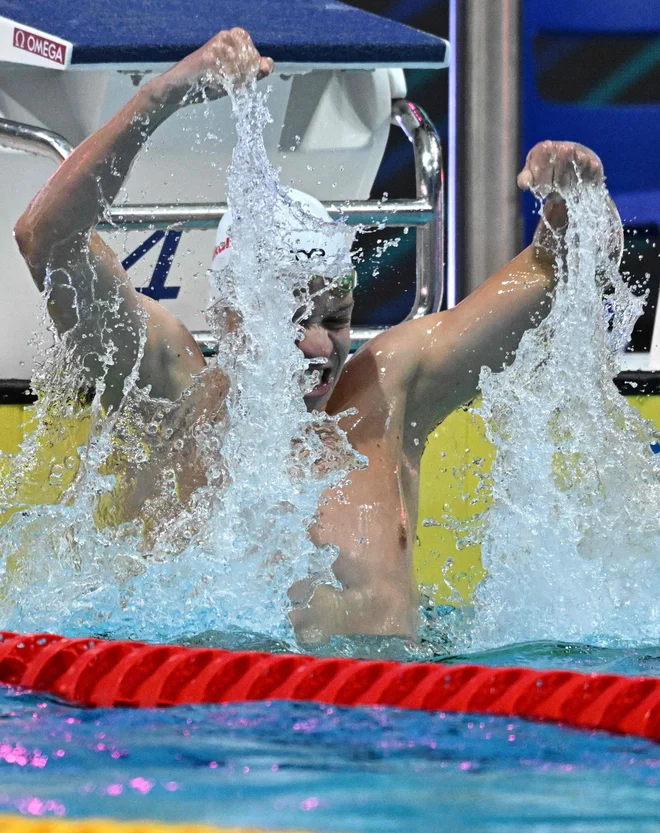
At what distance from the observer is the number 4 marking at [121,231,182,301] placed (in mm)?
2998

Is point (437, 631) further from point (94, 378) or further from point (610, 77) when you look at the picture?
point (610, 77)

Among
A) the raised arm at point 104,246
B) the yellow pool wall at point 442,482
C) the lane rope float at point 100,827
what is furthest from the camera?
the yellow pool wall at point 442,482

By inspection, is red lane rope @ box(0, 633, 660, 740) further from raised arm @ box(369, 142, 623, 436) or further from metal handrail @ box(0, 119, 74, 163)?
metal handrail @ box(0, 119, 74, 163)

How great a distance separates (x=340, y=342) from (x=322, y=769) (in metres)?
1.05

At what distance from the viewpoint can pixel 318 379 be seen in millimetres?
2080

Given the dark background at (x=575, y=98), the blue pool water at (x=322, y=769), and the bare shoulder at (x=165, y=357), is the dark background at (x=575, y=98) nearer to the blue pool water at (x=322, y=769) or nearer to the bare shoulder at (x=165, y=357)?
the bare shoulder at (x=165, y=357)

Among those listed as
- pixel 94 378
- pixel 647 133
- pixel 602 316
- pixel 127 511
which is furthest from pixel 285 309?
pixel 647 133

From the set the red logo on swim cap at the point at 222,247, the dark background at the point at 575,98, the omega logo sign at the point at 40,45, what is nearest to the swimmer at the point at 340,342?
the red logo on swim cap at the point at 222,247

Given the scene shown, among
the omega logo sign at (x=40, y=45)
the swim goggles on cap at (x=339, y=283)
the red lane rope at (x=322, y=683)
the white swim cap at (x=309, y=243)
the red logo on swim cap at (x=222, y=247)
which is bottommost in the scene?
the red lane rope at (x=322, y=683)

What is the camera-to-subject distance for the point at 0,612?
219 cm

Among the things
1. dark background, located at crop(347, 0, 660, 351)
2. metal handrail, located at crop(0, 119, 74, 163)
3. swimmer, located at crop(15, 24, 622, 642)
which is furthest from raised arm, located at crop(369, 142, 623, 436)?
dark background, located at crop(347, 0, 660, 351)

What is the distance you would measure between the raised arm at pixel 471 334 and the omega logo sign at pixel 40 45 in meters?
0.97

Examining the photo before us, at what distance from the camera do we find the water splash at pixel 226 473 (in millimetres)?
1992

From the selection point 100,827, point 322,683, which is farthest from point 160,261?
point 100,827
